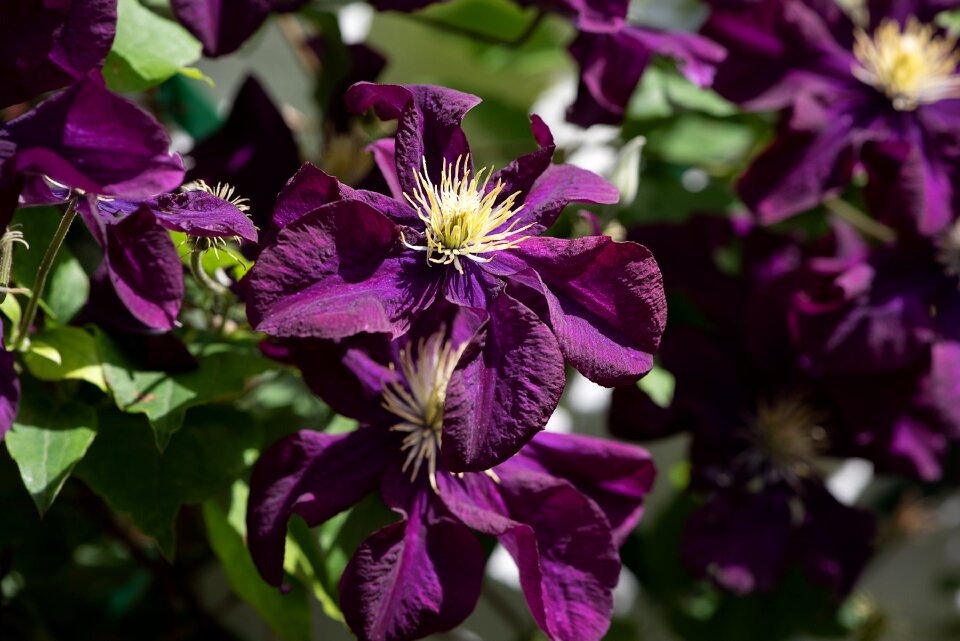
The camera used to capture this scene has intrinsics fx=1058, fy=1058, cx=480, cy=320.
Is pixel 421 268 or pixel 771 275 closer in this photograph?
pixel 421 268

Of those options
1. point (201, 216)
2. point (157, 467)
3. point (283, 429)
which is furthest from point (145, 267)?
point (283, 429)

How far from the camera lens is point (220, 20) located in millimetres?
552

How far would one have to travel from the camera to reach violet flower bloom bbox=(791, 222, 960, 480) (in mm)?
662

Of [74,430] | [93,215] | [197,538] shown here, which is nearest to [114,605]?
[197,538]

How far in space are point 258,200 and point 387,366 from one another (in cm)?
14

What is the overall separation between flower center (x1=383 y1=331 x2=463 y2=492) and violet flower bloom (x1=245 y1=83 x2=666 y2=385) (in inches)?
2.4

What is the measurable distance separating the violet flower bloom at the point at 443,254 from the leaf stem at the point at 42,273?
9cm

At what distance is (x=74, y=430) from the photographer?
19.3 inches

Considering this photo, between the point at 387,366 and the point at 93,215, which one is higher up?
the point at 93,215

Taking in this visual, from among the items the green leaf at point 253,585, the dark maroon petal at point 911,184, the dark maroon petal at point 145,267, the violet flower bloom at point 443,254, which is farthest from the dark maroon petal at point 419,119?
the dark maroon petal at point 911,184

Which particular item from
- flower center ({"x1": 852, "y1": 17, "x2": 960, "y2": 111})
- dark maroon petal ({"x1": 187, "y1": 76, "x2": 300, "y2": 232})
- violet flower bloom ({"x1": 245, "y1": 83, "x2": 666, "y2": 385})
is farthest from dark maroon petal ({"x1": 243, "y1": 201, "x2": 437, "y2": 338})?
flower center ({"x1": 852, "y1": 17, "x2": 960, "y2": 111})

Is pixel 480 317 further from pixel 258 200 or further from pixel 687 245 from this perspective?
pixel 687 245

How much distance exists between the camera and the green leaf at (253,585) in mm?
571

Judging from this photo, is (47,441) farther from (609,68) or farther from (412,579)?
(609,68)
